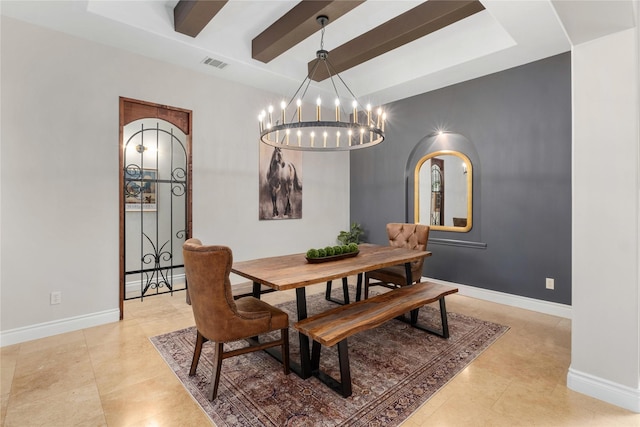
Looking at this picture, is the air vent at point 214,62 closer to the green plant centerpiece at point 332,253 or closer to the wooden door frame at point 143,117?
the wooden door frame at point 143,117

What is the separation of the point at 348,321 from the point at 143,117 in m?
3.32

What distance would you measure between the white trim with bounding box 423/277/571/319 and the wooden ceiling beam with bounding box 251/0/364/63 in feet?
12.2

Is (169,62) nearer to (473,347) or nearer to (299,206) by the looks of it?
(299,206)

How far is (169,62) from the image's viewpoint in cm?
385

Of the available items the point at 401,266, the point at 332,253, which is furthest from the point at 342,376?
the point at 401,266

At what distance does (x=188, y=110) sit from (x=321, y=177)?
2.46 meters

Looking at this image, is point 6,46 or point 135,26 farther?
point 135,26

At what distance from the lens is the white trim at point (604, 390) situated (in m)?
1.96

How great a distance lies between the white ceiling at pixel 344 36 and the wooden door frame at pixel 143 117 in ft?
1.89

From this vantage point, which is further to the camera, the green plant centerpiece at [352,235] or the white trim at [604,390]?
the green plant centerpiece at [352,235]

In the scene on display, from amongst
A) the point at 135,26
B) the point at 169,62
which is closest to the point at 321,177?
the point at 169,62

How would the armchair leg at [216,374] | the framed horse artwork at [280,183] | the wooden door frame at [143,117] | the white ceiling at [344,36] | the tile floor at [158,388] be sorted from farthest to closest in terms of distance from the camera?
the framed horse artwork at [280,183] < the wooden door frame at [143,117] < the white ceiling at [344,36] < the armchair leg at [216,374] < the tile floor at [158,388]

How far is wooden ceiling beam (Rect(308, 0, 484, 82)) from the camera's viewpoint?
296cm

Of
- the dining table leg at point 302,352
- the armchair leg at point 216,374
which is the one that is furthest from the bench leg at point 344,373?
the armchair leg at point 216,374
